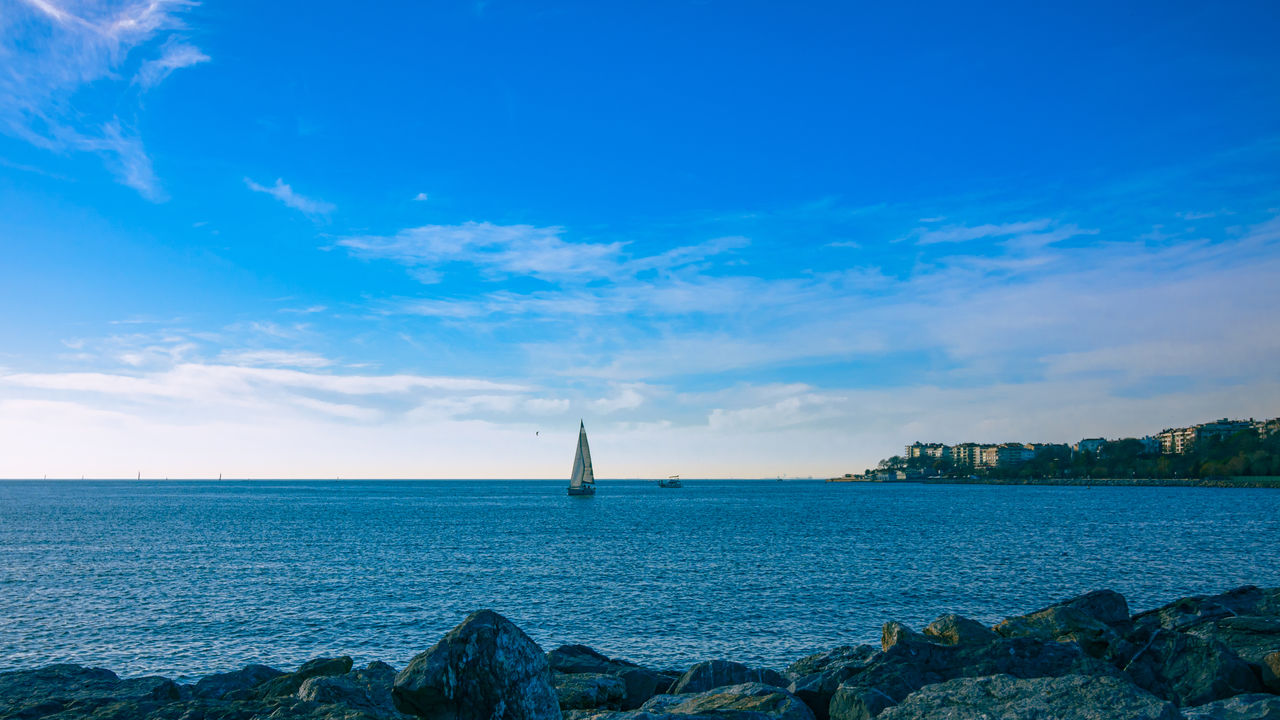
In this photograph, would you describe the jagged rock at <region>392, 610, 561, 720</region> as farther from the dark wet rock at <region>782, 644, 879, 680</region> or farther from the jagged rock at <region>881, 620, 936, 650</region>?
the dark wet rock at <region>782, 644, 879, 680</region>

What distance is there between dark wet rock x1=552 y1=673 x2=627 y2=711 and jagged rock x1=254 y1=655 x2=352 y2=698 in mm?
4710

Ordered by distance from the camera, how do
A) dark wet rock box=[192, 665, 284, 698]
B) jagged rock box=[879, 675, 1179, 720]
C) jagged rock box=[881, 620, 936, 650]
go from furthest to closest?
dark wet rock box=[192, 665, 284, 698], jagged rock box=[881, 620, 936, 650], jagged rock box=[879, 675, 1179, 720]

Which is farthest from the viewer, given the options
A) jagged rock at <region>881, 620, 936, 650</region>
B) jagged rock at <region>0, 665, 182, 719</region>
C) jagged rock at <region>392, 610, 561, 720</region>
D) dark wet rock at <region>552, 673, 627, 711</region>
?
jagged rock at <region>881, 620, 936, 650</region>

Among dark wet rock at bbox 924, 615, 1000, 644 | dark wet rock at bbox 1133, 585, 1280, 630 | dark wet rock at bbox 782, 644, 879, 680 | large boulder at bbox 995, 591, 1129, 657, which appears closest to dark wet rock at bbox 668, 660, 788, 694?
dark wet rock at bbox 782, 644, 879, 680

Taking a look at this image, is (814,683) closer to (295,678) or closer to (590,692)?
(590,692)

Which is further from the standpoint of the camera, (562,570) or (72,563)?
(72,563)

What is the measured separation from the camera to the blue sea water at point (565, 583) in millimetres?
31562

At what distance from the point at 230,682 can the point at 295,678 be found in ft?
10.2

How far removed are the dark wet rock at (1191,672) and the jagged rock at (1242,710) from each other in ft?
8.50

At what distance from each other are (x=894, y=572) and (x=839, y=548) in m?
16.0

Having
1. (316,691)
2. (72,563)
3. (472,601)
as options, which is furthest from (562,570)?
(316,691)

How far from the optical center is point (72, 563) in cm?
5938

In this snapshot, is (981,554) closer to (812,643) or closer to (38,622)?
(812,643)

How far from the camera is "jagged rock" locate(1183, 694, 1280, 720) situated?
32.0 feet
